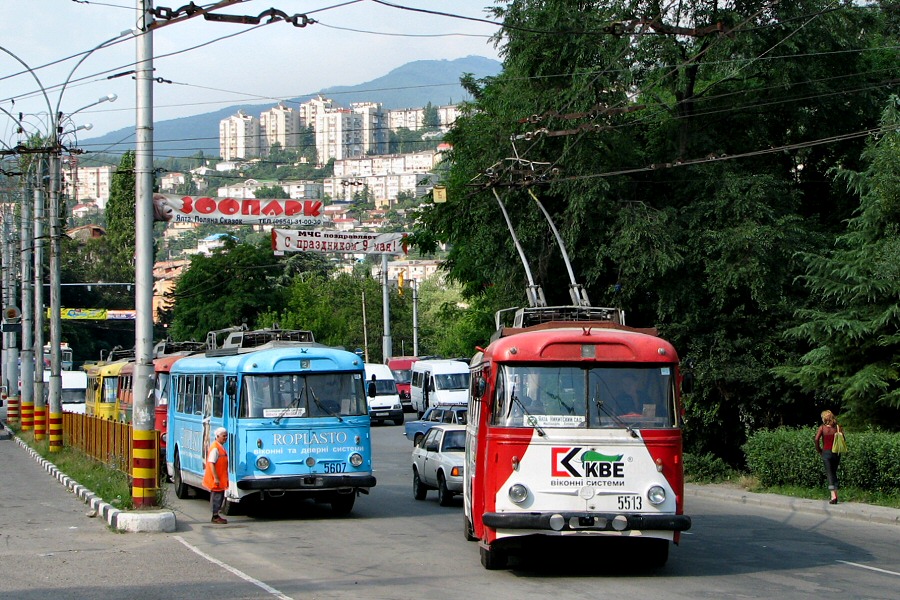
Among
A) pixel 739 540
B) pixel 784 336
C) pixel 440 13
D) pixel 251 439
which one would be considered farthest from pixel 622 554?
pixel 784 336

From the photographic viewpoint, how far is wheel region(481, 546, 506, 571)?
41.7 ft

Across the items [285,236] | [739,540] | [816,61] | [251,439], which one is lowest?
[739,540]

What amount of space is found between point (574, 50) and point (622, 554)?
16.2m

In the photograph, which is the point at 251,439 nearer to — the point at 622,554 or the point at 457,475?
the point at 457,475

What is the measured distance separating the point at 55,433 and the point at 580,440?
24475mm

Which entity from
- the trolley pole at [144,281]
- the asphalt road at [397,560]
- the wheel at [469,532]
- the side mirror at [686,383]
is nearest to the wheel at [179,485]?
the asphalt road at [397,560]

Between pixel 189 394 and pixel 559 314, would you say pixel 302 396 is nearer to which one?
pixel 189 394

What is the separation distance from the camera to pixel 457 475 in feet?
67.7

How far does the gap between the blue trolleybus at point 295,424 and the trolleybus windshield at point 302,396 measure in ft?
0.05

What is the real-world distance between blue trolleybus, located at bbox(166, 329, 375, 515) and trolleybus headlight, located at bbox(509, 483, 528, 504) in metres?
6.66

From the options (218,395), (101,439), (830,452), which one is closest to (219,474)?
(218,395)

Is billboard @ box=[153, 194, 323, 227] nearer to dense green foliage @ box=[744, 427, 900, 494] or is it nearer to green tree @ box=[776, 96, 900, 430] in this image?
dense green foliage @ box=[744, 427, 900, 494]

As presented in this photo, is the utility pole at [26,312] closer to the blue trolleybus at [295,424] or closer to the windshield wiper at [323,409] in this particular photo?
the blue trolleybus at [295,424]

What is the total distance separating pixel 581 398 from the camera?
12344 millimetres
